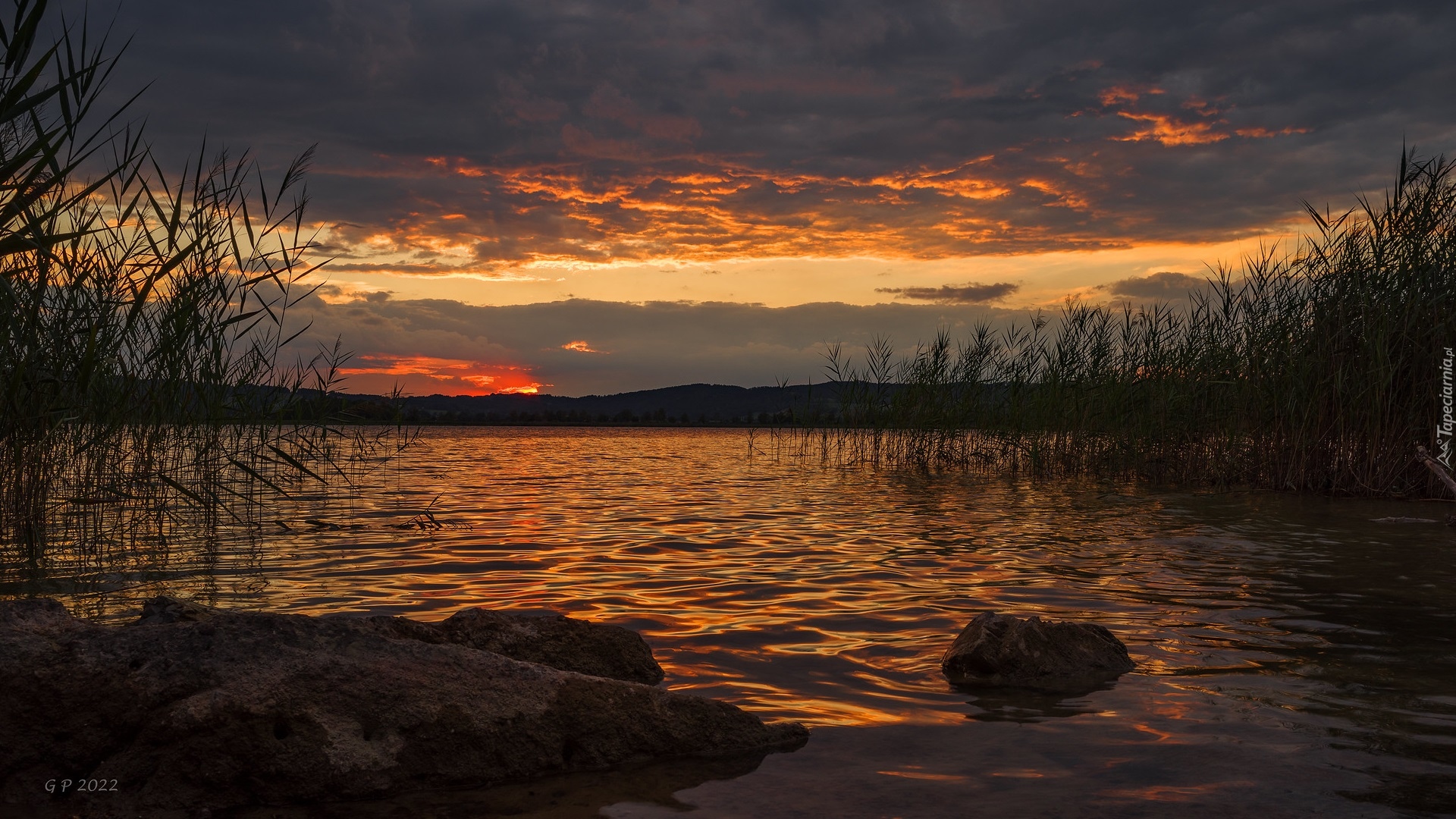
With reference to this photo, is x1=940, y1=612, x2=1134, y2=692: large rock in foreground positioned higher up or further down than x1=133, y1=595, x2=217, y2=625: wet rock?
further down

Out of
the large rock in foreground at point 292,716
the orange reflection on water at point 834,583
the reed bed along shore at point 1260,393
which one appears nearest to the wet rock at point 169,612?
the large rock in foreground at point 292,716

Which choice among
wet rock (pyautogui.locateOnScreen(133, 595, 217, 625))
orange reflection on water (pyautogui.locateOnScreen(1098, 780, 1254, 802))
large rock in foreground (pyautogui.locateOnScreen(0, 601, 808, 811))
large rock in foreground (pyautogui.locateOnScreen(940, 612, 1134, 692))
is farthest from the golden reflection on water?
wet rock (pyautogui.locateOnScreen(133, 595, 217, 625))

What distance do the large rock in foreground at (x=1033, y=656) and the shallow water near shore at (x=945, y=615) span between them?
0.41 feet

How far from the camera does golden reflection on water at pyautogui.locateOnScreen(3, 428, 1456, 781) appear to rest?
3.63m

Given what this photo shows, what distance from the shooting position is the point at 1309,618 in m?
4.92

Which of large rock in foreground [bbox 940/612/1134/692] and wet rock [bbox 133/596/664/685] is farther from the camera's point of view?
large rock in foreground [bbox 940/612/1134/692]

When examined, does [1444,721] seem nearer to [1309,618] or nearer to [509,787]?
[1309,618]

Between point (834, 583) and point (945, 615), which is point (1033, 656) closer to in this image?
point (945, 615)

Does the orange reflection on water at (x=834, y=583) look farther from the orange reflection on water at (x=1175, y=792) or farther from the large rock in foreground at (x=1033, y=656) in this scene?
the orange reflection on water at (x=1175, y=792)

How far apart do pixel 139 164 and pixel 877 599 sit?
15.8ft

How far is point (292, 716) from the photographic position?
2684 mm

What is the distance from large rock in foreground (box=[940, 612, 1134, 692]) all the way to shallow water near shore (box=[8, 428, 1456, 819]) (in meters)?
0.13

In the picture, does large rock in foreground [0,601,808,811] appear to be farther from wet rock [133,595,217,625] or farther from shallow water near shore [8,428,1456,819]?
wet rock [133,595,217,625]

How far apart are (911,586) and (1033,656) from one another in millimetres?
2058
